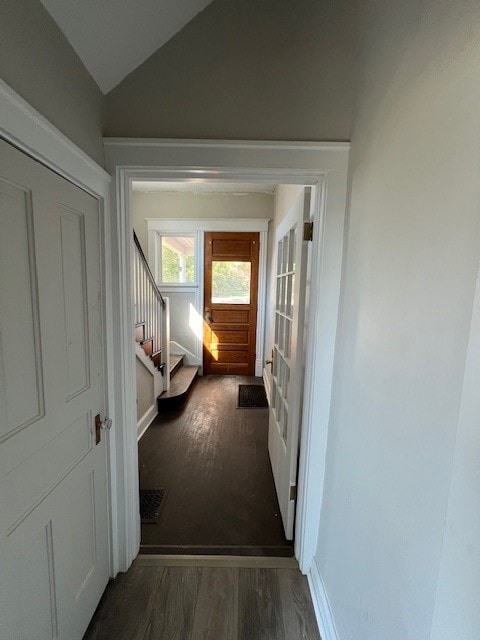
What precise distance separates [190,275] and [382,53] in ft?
12.4

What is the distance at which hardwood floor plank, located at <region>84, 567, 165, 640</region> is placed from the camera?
1186mm

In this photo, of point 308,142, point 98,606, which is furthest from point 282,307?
point 98,606

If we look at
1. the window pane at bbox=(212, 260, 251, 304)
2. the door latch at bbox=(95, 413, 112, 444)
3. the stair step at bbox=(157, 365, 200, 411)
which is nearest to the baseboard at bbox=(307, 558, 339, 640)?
the door latch at bbox=(95, 413, 112, 444)

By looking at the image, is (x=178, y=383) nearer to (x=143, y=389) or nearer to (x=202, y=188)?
(x=143, y=389)

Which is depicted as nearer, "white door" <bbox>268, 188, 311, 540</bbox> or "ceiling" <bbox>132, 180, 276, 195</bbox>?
"white door" <bbox>268, 188, 311, 540</bbox>

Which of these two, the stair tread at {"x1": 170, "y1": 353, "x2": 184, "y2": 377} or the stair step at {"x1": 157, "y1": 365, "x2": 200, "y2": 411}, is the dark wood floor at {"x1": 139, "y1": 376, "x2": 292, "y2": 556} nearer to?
the stair step at {"x1": 157, "y1": 365, "x2": 200, "y2": 411}

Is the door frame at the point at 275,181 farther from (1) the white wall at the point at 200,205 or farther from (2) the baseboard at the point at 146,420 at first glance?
(1) the white wall at the point at 200,205

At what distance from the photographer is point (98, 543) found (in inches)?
49.5

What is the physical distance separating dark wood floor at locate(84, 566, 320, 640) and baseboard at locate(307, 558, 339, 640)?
34mm

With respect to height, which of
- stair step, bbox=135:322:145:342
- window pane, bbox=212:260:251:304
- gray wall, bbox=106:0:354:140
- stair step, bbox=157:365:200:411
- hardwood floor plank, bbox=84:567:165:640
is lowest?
hardwood floor plank, bbox=84:567:165:640

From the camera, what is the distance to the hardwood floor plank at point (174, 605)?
3.92 ft

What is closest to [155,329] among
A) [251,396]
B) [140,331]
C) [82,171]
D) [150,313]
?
[150,313]

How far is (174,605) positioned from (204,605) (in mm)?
138

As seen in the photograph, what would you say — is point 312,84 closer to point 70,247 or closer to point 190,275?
point 70,247
